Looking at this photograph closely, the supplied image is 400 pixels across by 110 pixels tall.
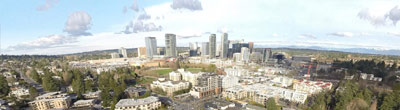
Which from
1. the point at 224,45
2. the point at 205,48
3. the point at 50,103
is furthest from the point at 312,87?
the point at 205,48

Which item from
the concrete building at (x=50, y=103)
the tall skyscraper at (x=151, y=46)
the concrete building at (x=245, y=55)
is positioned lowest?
the concrete building at (x=50, y=103)

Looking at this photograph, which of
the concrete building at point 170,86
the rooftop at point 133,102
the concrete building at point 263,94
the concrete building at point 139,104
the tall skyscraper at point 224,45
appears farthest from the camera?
the tall skyscraper at point 224,45

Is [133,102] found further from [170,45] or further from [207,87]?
[170,45]

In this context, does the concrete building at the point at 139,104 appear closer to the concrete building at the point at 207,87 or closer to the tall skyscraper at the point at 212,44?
the concrete building at the point at 207,87

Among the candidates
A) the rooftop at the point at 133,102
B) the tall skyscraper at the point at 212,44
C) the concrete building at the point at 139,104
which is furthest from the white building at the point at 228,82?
the tall skyscraper at the point at 212,44

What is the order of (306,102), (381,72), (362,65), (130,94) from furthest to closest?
(362,65), (381,72), (130,94), (306,102)

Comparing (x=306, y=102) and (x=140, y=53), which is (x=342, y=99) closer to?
(x=306, y=102)

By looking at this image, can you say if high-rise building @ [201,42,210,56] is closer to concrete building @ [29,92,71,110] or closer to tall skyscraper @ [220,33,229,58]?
tall skyscraper @ [220,33,229,58]

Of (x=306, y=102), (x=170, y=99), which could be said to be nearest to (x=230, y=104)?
(x=170, y=99)

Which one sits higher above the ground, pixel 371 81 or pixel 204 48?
pixel 204 48
